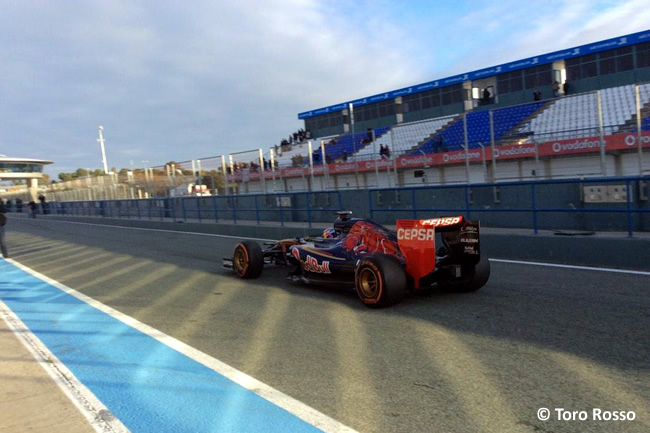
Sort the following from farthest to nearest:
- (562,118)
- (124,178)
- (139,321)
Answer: (124,178) → (562,118) → (139,321)

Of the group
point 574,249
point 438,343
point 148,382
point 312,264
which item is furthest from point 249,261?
point 574,249

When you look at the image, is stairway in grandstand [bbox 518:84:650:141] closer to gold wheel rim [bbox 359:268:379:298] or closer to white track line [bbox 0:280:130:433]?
gold wheel rim [bbox 359:268:379:298]

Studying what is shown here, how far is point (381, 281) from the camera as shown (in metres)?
5.74

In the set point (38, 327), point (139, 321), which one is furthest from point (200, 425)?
point (38, 327)

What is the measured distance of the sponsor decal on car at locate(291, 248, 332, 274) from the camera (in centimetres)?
679

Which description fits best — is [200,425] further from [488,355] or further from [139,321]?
[139,321]

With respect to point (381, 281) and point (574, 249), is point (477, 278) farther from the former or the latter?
point (574, 249)

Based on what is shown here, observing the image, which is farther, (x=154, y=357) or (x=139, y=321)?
(x=139, y=321)

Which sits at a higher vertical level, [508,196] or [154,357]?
[508,196]

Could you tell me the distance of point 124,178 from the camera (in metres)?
29.6

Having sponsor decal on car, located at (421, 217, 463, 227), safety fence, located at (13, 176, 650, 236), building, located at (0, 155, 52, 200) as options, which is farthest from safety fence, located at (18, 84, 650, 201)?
building, located at (0, 155, 52, 200)

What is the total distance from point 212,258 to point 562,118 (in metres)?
9.02

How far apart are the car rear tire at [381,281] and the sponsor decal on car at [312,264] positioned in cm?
80

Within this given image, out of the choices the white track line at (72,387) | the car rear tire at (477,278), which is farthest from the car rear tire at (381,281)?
the white track line at (72,387)
